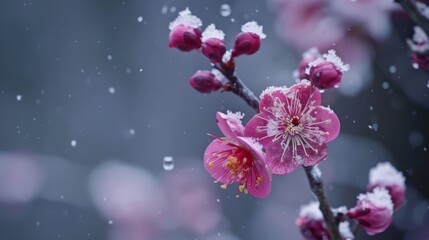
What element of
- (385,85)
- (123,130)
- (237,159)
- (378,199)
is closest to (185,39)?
(237,159)

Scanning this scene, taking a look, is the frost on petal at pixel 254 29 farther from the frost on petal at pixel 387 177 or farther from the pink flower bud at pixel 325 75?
the frost on petal at pixel 387 177

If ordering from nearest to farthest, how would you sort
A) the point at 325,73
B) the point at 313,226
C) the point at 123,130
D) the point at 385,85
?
1. the point at 325,73
2. the point at 313,226
3. the point at 385,85
4. the point at 123,130

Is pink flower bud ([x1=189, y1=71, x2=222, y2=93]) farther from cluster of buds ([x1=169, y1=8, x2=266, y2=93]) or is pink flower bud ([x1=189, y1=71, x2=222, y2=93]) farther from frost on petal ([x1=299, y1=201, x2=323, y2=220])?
frost on petal ([x1=299, y1=201, x2=323, y2=220])

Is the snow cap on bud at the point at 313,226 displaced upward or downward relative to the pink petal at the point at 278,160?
downward

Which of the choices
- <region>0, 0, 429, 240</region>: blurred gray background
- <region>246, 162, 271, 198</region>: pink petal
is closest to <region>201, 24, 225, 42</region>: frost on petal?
<region>246, 162, 271, 198</region>: pink petal

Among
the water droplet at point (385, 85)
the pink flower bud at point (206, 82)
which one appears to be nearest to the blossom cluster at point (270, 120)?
the pink flower bud at point (206, 82)

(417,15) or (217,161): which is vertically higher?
(417,15)

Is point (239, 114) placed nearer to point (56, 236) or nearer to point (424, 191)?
point (424, 191)

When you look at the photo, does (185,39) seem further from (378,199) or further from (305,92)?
(378,199)
